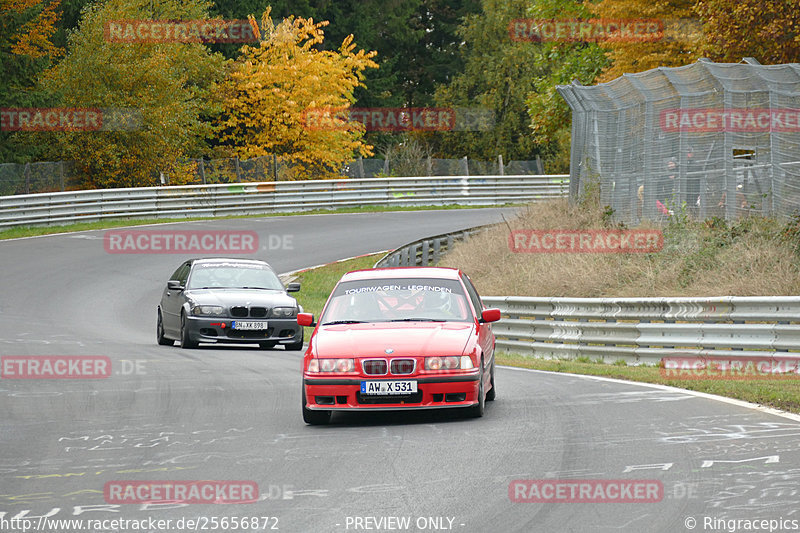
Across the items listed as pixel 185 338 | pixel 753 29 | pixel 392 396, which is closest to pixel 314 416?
pixel 392 396

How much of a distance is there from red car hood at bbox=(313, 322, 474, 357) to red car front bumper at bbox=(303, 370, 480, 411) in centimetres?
23

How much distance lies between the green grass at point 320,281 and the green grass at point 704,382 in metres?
8.85

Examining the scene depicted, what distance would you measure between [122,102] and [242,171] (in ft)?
18.1

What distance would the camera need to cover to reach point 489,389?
1185cm

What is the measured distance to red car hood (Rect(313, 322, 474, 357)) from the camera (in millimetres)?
10539

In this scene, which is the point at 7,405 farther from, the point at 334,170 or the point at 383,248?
the point at 334,170

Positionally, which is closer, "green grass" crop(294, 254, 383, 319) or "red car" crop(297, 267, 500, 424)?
"red car" crop(297, 267, 500, 424)

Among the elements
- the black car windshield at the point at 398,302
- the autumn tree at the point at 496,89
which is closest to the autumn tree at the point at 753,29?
the black car windshield at the point at 398,302

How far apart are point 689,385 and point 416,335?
3678 mm

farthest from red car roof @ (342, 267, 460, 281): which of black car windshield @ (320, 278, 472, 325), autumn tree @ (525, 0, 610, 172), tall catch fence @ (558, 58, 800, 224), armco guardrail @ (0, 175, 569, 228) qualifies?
autumn tree @ (525, 0, 610, 172)

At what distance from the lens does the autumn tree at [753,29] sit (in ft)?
81.9

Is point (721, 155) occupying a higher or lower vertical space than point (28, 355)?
higher

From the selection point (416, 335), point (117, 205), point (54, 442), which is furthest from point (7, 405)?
point (117, 205)

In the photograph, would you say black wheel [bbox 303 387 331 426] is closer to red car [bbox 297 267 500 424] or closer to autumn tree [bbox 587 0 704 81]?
red car [bbox 297 267 500 424]
